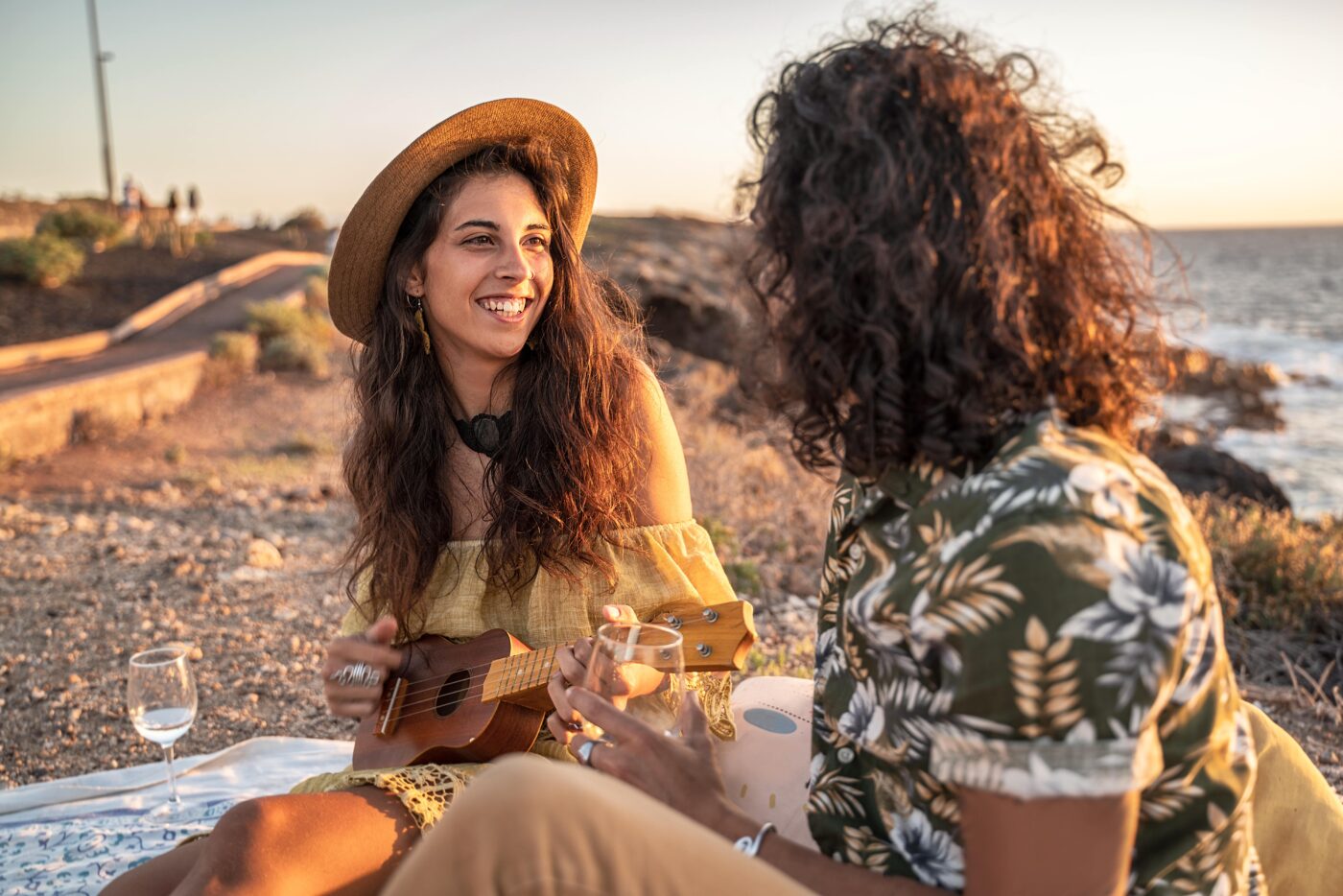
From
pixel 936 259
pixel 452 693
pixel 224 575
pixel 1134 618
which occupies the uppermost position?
pixel 936 259

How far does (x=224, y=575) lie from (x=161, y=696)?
3.36m

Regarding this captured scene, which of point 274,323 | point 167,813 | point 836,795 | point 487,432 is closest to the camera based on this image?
point 836,795

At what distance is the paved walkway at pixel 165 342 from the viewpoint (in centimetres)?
1095

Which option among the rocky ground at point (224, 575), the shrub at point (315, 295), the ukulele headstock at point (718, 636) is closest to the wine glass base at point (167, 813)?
the rocky ground at point (224, 575)

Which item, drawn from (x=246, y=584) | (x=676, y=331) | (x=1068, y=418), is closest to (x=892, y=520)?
(x=1068, y=418)

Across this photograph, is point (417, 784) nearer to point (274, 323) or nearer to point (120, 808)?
point (120, 808)

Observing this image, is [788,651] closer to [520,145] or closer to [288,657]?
[288,657]

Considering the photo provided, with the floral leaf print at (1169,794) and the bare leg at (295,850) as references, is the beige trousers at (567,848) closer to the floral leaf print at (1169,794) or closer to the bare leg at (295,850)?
the floral leaf print at (1169,794)

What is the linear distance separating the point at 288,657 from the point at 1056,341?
174 inches

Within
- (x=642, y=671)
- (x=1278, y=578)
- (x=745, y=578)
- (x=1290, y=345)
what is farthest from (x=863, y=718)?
(x=1290, y=345)

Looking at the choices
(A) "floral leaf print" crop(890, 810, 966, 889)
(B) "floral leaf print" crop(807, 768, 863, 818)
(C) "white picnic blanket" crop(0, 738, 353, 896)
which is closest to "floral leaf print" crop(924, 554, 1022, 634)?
(A) "floral leaf print" crop(890, 810, 966, 889)

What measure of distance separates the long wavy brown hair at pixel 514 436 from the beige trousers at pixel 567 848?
4.82 ft

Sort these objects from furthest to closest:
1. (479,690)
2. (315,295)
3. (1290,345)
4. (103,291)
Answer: (1290,345) < (315,295) < (103,291) < (479,690)

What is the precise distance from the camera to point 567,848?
1354 mm
